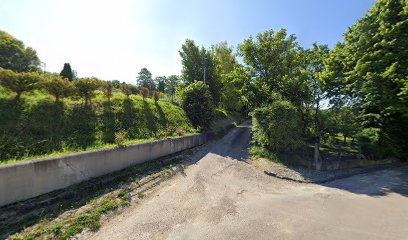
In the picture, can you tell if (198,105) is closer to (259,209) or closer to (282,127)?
(282,127)

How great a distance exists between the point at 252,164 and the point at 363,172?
714 cm

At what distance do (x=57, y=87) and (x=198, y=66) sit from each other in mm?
16895

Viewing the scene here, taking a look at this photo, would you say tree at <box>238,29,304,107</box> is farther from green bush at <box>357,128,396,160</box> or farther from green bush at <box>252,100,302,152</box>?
green bush at <box>357,128,396,160</box>

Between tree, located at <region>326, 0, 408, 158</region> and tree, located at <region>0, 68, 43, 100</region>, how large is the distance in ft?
57.3

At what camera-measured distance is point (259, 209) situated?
630 cm

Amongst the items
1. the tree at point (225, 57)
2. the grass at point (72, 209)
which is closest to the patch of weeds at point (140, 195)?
the grass at point (72, 209)

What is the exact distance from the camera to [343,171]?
11633mm

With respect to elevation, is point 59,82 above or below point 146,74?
below

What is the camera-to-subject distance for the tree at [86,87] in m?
10.2

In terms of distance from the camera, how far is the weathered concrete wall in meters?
5.07

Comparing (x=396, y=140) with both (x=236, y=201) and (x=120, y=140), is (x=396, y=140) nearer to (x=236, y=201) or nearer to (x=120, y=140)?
(x=236, y=201)

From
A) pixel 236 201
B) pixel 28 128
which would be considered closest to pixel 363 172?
pixel 236 201

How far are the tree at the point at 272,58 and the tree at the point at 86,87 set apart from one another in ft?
40.0

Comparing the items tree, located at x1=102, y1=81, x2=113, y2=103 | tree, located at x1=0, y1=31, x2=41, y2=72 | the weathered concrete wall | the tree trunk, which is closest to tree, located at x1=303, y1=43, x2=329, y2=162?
the tree trunk
